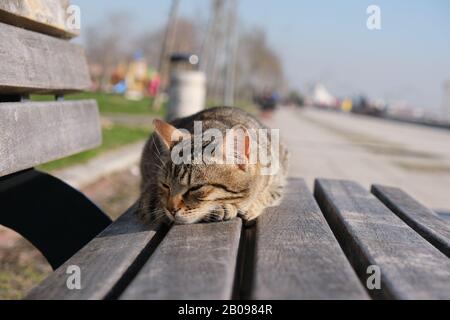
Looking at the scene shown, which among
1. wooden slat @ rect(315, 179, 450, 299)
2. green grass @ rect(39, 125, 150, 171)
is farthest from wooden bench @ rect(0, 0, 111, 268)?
green grass @ rect(39, 125, 150, 171)

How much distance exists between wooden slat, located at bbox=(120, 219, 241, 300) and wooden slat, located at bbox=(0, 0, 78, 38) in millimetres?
1066

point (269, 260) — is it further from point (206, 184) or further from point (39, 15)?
point (39, 15)

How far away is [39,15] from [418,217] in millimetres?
1898

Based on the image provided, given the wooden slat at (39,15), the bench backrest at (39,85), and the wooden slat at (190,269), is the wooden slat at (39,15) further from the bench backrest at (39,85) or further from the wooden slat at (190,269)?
the wooden slat at (190,269)

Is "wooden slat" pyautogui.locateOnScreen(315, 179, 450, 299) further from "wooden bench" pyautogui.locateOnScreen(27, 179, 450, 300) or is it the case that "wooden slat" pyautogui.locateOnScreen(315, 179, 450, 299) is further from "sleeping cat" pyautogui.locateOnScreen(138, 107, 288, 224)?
"sleeping cat" pyautogui.locateOnScreen(138, 107, 288, 224)

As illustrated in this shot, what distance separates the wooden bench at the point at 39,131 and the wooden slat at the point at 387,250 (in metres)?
1.14

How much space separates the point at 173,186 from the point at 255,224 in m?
0.49

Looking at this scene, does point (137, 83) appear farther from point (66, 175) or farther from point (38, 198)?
point (38, 198)

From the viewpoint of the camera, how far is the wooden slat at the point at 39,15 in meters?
2.09

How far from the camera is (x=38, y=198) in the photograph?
2377mm

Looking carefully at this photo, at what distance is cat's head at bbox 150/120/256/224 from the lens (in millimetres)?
2451

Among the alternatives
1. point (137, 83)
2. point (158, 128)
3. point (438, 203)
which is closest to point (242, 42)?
point (137, 83)

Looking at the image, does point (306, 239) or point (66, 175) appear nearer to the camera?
point (306, 239)
